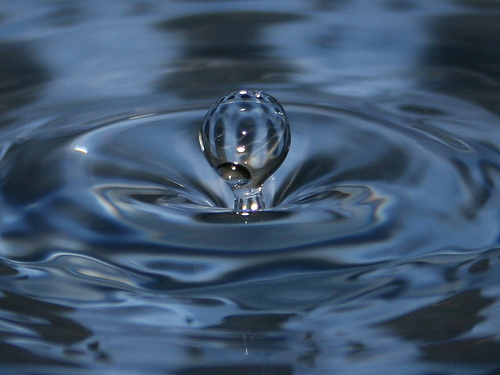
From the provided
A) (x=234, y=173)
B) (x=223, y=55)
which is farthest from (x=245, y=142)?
(x=223, y=55)

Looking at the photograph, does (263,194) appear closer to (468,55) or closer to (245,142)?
(245,142)

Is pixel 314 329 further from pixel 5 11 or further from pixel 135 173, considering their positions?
pixel 5 11

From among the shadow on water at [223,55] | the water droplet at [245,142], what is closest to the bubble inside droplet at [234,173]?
the water droplet at [245,142]

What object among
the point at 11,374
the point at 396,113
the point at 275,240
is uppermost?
the point at 396,113

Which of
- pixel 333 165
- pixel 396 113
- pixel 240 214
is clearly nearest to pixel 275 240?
pixel 240 214

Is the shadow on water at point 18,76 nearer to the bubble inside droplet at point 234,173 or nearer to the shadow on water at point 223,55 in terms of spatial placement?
the shadow on water at point 223,55

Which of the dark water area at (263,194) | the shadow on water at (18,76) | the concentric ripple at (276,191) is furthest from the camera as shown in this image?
the shadow on water at (18,76)
